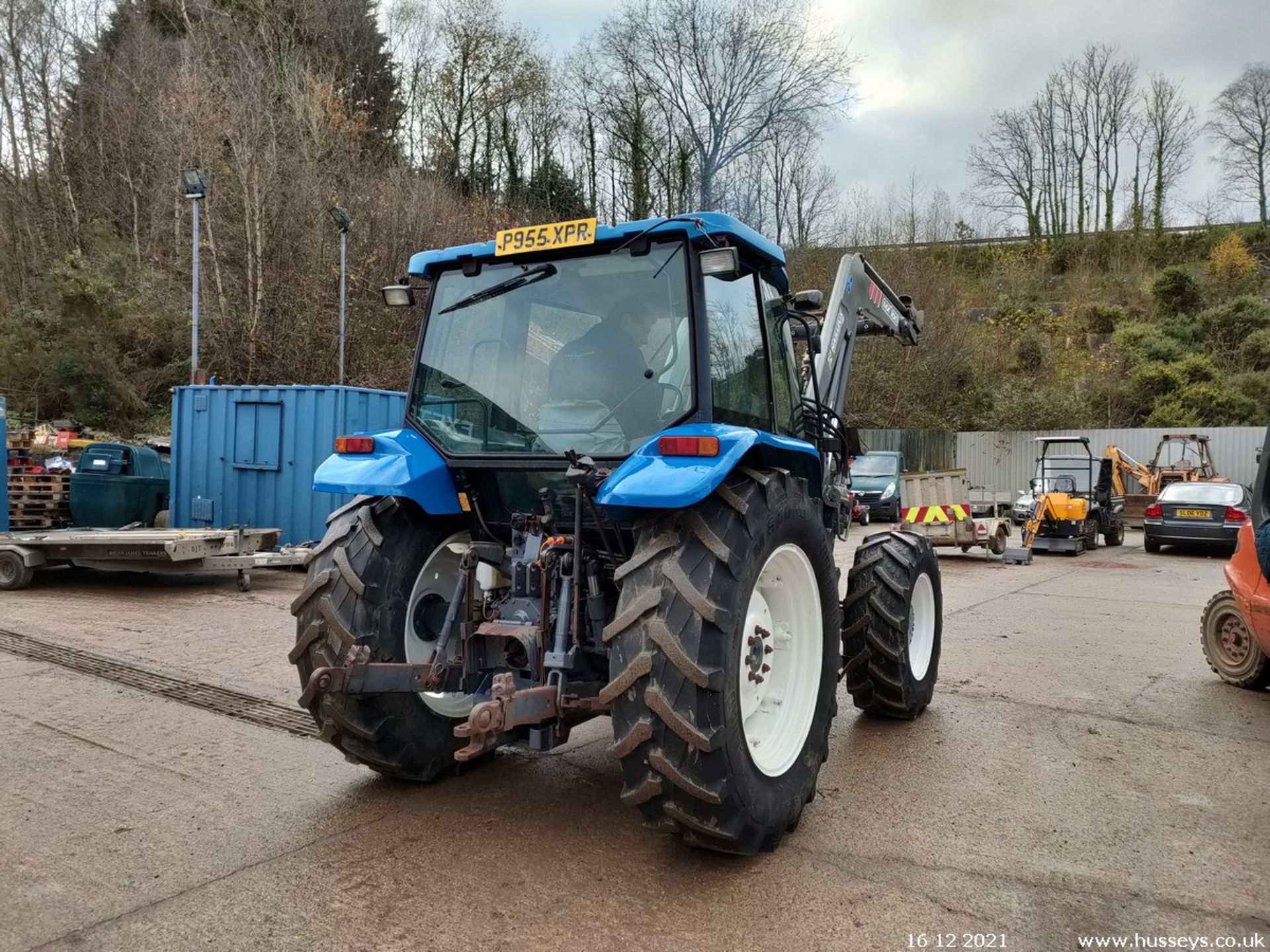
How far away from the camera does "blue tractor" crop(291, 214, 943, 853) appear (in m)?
2.99

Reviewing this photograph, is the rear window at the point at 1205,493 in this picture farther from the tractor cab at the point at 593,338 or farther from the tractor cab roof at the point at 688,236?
the tractor cab at the point at 593,338

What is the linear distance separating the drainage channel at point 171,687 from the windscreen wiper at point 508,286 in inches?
98.5

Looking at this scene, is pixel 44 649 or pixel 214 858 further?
pixel 44 649

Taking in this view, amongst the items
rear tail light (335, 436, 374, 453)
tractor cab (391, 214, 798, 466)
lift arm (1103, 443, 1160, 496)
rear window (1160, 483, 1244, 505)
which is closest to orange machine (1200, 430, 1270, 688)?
tractor cab (391, 214, 798, 466)

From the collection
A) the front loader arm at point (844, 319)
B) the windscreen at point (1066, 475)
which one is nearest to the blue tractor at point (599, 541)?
the front loader arm at point (844, 319)

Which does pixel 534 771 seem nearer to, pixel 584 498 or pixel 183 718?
pixel 584 498

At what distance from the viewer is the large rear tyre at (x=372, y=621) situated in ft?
12.0

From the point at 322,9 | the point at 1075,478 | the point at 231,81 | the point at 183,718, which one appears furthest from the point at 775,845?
the point at 322,9

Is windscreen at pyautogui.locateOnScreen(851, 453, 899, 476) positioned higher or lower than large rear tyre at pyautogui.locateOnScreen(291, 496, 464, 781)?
higher

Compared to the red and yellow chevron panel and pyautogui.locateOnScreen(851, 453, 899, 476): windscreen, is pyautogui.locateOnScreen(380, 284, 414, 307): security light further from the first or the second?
pyautogui.locateOnScreen(851, 453, 899, 476): windscreen

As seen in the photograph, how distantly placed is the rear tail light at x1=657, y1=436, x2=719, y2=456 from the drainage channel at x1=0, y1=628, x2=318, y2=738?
2.90 meters

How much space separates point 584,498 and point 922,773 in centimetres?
227

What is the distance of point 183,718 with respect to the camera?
5.11 metres

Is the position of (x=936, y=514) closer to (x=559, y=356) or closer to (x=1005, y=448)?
(x=559, y=356)
